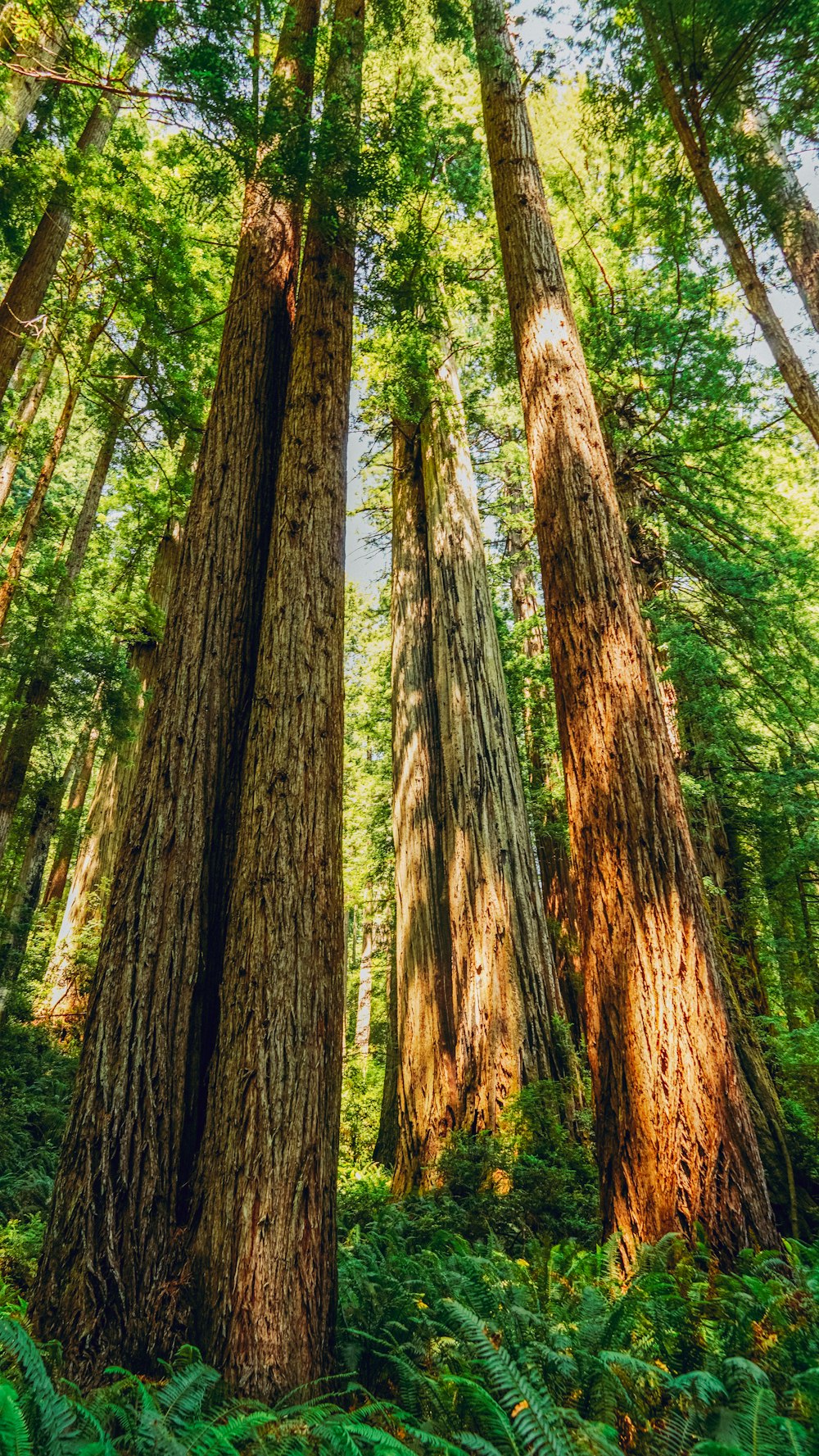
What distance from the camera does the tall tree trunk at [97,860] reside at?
852cm

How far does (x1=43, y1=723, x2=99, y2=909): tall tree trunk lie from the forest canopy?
330 millimetres

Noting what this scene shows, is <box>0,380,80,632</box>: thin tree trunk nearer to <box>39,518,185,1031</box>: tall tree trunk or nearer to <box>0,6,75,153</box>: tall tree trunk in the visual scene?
<box>39,518,185,1031</box>: tall tree trunk

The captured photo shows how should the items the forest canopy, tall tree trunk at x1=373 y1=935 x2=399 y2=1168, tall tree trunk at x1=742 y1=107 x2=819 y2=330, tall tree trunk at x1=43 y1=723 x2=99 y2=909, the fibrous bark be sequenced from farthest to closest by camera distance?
tall tree trunk at x1=43 y1=723 x2=99 y2=909
tall tree trunk at x1=373 y1=935 x2=399 y2=1168
tall tree trunk at x1=742 y1=107 x2=819 y2=330
the fibrous bark
the forest canopy

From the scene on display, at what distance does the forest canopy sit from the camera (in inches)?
91.6

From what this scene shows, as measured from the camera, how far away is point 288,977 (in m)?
2.78

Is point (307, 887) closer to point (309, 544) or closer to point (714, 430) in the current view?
point (309, 544)

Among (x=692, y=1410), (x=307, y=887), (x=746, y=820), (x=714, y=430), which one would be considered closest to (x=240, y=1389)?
(x=692, y=1410)

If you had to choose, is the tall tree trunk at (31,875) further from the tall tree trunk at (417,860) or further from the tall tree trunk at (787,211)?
the tall tree trunk at (787,211)

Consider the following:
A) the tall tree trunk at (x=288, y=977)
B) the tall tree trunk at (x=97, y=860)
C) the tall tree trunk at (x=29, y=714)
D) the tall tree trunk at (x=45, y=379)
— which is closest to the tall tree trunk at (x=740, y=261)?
the tall tree trunk at (x=288, y=977)

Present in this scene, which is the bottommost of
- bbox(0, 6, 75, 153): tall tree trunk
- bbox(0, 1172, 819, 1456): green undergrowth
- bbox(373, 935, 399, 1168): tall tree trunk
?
bbox(0, 1172, 819, 1456): green undergrowth

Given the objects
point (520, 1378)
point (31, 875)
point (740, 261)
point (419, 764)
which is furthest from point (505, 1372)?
point (31, 875)

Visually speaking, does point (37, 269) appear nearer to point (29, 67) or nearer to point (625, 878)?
point (29, 67)

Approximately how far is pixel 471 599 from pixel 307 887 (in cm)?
485

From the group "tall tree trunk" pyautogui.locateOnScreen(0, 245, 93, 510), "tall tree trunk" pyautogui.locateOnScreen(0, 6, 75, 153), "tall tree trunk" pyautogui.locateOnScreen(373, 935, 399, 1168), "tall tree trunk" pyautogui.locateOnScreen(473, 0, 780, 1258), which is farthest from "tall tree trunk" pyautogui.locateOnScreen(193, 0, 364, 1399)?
"tall tree trunk" pyautogui.locateOnScreen(373, 935, 399, 1168)
